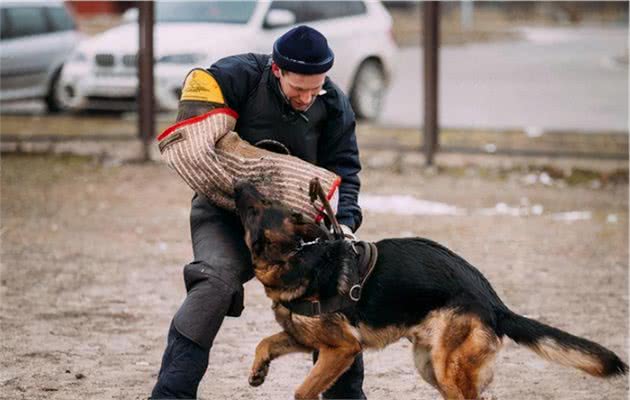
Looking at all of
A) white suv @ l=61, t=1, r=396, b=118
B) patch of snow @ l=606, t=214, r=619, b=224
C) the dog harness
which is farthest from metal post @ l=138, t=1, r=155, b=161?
the dog harness

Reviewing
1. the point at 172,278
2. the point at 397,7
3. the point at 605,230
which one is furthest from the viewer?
the point at 397,7

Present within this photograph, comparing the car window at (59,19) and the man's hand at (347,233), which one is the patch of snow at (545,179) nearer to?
the car window at (59,19)

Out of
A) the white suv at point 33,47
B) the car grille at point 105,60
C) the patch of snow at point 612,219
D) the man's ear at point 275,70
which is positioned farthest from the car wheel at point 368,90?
the man's ear at point 275,70

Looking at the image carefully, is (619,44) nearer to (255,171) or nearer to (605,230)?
(605,230)

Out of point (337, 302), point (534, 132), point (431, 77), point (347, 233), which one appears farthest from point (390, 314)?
point (534, 132)

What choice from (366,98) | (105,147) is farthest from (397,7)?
(105,147)

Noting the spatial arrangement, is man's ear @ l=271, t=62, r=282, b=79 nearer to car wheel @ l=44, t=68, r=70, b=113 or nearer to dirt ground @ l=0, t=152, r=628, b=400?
dirt ground @ l=0, t=152, r=628, b=400

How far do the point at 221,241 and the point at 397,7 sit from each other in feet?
55.5

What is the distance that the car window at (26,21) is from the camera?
14445mm

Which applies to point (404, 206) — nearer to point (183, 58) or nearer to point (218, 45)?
point (218, 45)

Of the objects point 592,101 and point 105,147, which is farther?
point 592,101

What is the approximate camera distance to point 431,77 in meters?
12.4

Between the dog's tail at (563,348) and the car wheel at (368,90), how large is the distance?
9.63 meters

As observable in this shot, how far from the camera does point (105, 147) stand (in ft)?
42.1
